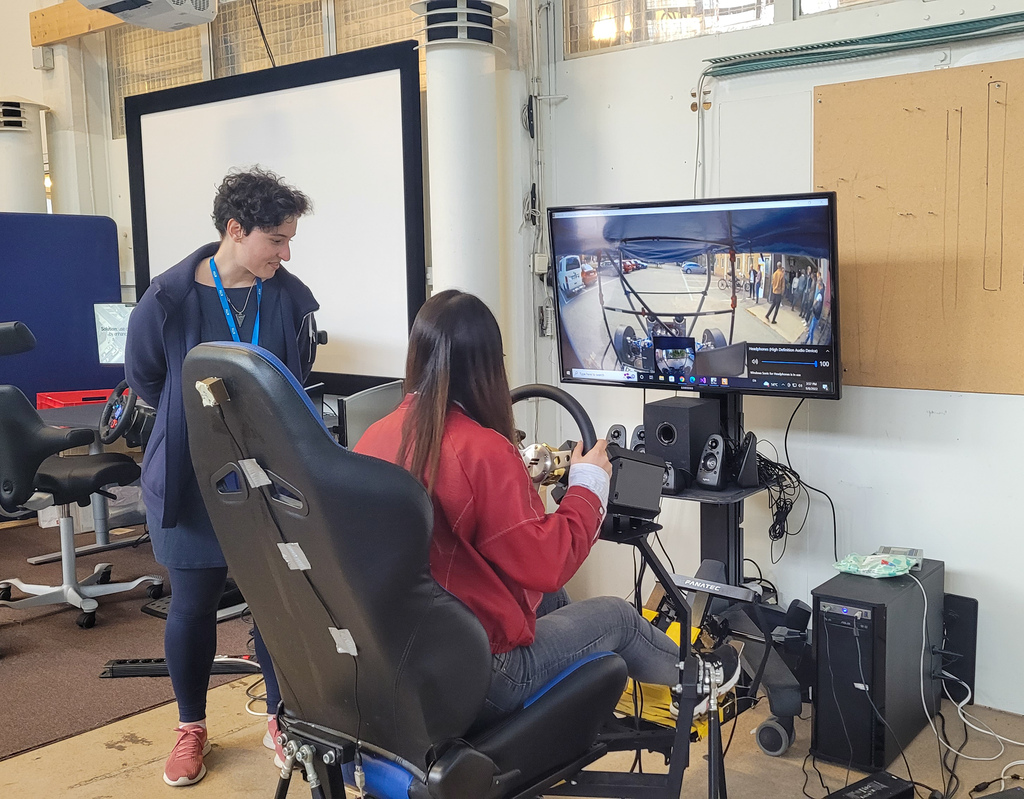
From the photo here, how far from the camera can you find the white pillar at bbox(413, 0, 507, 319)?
333 centimetres

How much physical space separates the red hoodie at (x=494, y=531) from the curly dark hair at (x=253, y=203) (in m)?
0.89

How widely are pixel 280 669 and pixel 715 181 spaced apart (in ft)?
7.16

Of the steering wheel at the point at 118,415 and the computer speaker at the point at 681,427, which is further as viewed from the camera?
the steering wheel at the point at 118,415

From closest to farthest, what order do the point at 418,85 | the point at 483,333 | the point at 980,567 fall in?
the point at 483,333 < the point at 980,567 < the point at 418,85

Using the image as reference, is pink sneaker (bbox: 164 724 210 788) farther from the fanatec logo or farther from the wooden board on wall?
the wooden board on wall

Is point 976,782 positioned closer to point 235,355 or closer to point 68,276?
point 235,355

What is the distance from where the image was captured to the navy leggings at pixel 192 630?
239 cm

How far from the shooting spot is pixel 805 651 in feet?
9.34

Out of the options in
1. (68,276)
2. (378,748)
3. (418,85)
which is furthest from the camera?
(68,276)

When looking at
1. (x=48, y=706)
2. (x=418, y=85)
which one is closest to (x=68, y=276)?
(x=418, y=85)

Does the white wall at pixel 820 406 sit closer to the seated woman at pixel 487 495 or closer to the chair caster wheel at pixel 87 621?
the seated woman at pixel 487 495

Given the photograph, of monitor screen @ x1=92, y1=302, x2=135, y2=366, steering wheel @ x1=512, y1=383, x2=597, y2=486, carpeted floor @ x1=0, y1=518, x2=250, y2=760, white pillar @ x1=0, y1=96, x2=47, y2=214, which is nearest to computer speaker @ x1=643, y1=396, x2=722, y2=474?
steering wheel @ x1=512, y1=383, x2=597, y2=486

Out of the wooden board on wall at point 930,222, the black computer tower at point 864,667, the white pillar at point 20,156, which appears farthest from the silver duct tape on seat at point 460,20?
the white pillar at point 20,156

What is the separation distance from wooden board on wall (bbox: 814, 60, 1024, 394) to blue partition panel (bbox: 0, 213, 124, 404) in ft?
12.5
